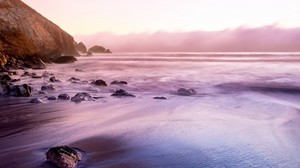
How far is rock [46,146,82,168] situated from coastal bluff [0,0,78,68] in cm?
1963

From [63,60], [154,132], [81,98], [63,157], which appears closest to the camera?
[63,157]

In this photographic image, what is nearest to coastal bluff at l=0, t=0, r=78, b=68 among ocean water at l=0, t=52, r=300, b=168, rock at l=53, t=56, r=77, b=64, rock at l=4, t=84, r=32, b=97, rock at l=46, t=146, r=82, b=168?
rock at l=53, t=56, r=77, b=64

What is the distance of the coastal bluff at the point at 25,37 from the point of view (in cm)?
2530

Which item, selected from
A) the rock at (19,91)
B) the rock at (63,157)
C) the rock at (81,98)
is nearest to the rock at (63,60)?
the rock at (19,91)

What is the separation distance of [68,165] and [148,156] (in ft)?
3.49

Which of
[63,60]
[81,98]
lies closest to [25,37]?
[63,60]

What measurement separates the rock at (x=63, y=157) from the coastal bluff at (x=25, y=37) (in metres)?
19.6

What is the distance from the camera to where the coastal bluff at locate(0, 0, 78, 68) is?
2530cm

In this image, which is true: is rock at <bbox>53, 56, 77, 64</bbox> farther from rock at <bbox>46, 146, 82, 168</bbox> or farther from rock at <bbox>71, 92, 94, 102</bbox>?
rock at <bbox>46, 146, 82, 168</bbox>

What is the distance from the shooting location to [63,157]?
3744 mm

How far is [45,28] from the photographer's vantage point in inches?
1604

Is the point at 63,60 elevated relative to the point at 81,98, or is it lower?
lower

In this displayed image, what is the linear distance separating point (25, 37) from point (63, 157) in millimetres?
29382

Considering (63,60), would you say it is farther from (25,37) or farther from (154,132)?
(154,132)
